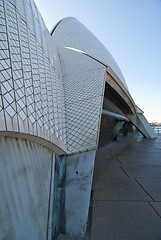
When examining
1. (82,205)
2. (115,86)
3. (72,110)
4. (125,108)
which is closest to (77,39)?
(115,86)

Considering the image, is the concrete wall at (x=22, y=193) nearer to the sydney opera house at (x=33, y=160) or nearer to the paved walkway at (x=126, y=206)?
the sydney opera house at (x=33, y=160)

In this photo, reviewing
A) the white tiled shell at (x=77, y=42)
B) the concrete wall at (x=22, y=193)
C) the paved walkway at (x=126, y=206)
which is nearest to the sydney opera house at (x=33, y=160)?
the concrete wall at (x=22, y=193)

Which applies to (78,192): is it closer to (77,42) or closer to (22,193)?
(22,193)

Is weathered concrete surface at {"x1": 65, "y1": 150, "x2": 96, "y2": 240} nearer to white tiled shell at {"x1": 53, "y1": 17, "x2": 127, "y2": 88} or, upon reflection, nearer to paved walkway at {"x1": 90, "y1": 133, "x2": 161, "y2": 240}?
paved walkway at {"x1": 90, "y1": 133, "x2": 161, "y2": 240}

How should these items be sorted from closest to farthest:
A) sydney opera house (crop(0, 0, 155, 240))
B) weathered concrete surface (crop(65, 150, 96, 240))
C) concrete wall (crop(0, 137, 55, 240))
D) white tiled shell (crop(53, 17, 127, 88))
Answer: concrete wall (crop(0, 137, 55, 240))
sydney opera house (crop(0, 0, 155, 240))
weathered concrete surface (crop(65, 150, 96, 240))
white tiled shell (crop(53, 17, 127, 88))

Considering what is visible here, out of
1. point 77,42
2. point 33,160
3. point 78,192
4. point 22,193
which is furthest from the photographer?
point 77,42

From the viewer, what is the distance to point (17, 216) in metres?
1.31

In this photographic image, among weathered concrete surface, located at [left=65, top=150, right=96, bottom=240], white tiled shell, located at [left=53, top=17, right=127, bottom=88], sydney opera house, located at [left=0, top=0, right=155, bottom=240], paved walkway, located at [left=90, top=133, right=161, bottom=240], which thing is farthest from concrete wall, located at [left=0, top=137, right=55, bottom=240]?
white tiled shell, located at [left=53, top=17, right=127, bottom=88]

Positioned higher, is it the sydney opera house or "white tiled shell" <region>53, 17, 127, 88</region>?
"white tiled shell" <region>53, 17, 127, 88</region>

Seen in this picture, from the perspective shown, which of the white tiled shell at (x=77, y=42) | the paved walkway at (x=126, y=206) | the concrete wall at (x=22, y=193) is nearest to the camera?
the concrete wall at (x=22, y=193)

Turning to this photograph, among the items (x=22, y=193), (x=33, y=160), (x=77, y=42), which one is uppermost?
(x=77, y=42)

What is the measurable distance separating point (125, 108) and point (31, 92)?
12.3 m

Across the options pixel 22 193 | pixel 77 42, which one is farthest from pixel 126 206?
pixel 77 42

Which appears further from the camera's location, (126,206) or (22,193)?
(126,206)
